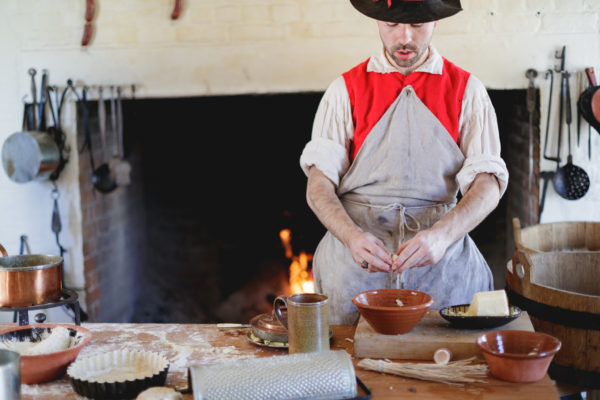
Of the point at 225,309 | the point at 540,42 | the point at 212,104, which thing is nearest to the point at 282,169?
the point at 212,104

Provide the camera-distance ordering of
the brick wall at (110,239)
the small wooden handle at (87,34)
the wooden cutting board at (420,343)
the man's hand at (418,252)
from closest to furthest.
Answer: the wooden cutting board at (420,343) → the man's hand at (418,252) → the small wooden handle at (87,34) → the brick wall at (110,239)

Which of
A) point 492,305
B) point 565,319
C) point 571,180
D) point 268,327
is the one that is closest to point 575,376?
point 565,319

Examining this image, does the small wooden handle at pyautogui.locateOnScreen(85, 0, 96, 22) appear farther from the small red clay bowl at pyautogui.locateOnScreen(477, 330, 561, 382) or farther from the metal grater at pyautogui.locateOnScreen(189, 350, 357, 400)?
the small red clay bowl at pyautogui.locateOnScreen(477, 330, 561, 382)

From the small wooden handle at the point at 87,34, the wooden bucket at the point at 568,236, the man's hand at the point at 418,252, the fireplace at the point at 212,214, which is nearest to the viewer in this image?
the man's hand at the point at 418,252

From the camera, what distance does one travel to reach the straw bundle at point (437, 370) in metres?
1.68

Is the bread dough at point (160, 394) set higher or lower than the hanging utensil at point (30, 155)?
lower

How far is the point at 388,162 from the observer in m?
2.51

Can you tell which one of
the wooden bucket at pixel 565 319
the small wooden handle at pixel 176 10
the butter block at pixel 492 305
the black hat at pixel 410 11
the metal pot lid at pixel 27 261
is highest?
the small wooden handle at pixel 176 10

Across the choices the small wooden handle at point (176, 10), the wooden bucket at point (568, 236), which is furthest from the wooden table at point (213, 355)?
the small wooden handle at point (176, 10)

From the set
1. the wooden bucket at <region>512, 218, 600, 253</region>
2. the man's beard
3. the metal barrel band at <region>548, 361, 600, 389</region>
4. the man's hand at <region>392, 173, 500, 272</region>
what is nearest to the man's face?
the man's beard

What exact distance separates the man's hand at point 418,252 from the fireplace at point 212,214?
7.78 ft

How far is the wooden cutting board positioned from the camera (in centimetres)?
180

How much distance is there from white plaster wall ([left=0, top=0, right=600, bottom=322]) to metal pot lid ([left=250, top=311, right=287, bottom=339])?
197cm

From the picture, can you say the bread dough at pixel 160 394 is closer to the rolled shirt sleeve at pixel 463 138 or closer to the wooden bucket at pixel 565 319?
the rolled shirt sleeve at pixel 463 138
